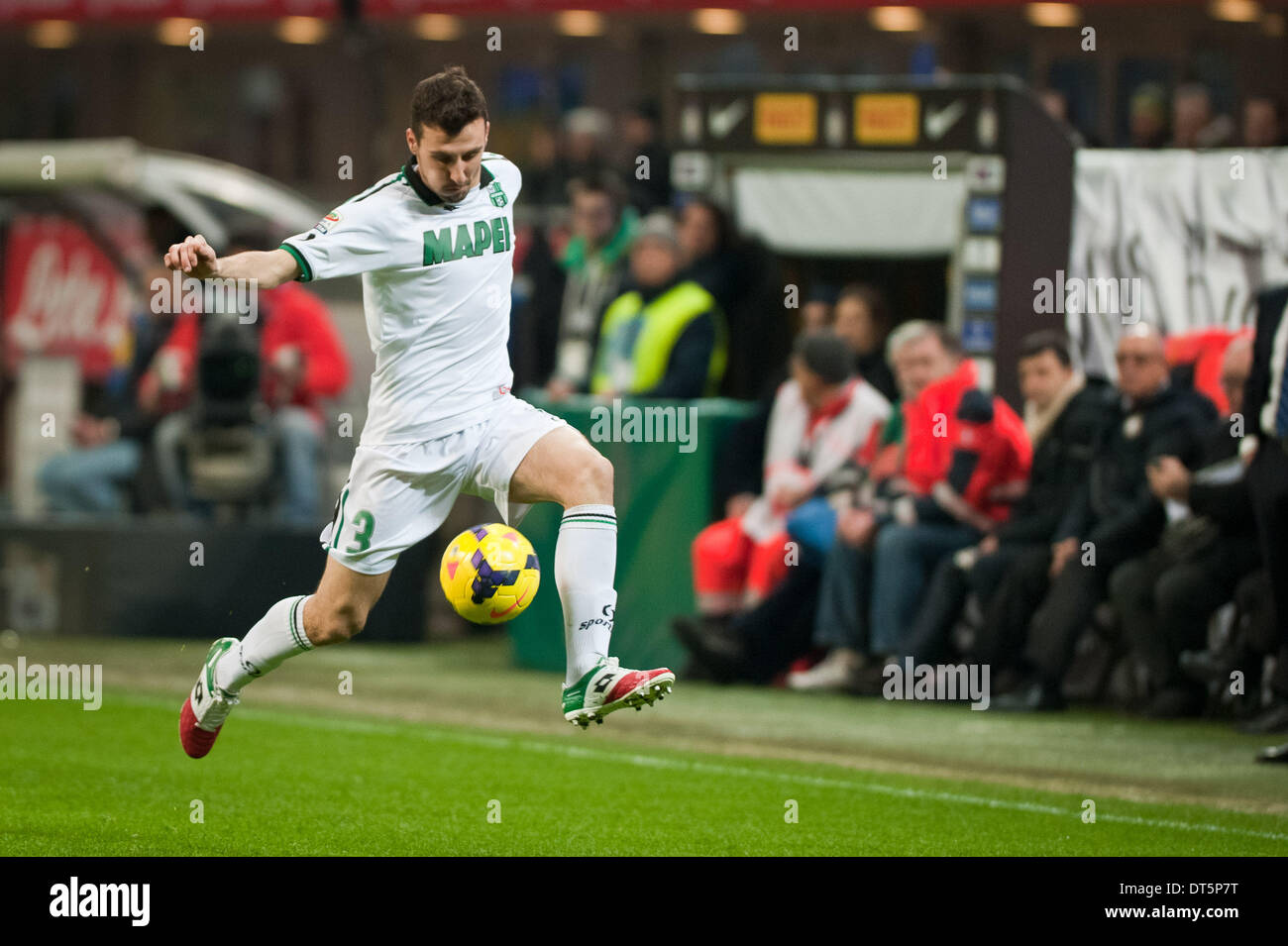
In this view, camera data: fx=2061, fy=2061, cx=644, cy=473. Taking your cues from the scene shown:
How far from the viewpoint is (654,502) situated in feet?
40.7

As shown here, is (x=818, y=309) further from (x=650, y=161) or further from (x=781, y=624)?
(x=650, y=161)

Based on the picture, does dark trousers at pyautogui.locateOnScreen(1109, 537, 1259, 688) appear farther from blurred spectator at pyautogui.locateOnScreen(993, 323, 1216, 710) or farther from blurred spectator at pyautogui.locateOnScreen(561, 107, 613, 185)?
blurred spectator at pyautogui.locateOnScreen(561, 107, 613, 185)

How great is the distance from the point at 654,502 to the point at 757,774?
11.7ft

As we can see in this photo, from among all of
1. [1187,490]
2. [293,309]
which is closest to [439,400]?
[1187,490]

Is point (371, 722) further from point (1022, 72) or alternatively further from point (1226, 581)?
point (1022, 72)

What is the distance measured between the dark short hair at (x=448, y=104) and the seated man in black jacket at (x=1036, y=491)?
5.17 metres

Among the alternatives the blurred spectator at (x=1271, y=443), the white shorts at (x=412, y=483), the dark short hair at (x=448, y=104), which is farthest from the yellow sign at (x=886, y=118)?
the dark short hair at (x=448, y=104)

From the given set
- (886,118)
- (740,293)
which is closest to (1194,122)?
(886,118)

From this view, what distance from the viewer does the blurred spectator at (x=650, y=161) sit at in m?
14.8

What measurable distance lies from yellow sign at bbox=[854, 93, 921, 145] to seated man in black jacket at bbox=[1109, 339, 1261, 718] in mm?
2924

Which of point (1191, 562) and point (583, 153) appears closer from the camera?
point (1191, 562)

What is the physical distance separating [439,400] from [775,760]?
9.61 feet

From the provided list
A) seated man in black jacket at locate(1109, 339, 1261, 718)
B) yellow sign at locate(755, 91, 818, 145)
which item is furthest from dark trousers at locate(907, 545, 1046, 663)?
yellow sign at locate(755, 91, 818, 145)

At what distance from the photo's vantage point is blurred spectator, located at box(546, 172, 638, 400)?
13.4m
